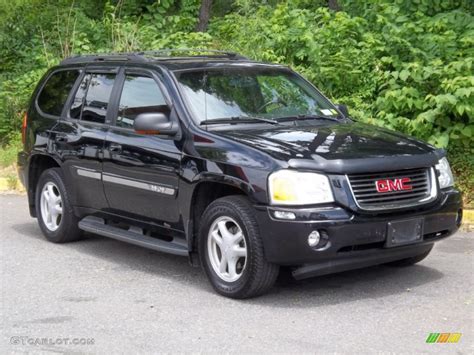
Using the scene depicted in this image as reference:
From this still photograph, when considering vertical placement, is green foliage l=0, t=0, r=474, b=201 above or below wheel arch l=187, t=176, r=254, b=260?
above

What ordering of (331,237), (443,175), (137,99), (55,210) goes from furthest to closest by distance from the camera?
(55,210), (137,99), (443,175), (331,237)

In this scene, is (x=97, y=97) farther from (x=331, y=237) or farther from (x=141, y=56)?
(x=331, y=237)

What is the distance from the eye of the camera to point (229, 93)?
6.97 m

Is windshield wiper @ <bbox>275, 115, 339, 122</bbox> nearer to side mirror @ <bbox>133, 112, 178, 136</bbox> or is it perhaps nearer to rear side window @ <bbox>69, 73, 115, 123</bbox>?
side mirror @ <bbox>133, 112, 178, 136</bbox>

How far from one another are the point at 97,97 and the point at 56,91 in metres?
0.89

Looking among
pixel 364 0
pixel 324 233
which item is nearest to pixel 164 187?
pixel 324 233

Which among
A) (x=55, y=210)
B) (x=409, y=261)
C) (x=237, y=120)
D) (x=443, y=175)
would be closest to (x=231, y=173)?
(x=237, y=120)

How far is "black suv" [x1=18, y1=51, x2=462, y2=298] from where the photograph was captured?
575cm

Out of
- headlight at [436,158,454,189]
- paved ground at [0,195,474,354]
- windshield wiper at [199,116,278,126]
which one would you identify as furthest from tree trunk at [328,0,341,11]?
headlight at [436,158,454,189]

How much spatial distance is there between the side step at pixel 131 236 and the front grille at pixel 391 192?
58.4 inches

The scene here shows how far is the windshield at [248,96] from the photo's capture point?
22.2 feet

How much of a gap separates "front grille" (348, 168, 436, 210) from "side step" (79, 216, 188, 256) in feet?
4.87

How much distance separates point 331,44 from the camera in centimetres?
1173

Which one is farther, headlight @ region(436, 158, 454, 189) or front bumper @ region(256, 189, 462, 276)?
headlight @ region(436, 158, 454, 189)
